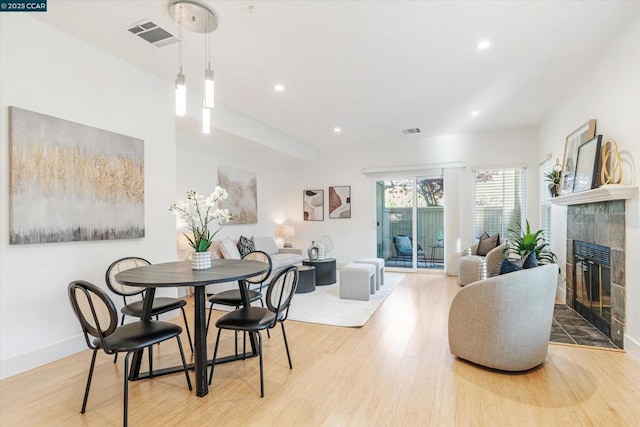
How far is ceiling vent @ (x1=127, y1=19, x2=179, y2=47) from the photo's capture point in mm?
2766

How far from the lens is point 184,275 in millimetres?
2266

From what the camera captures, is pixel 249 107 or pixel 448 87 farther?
pixel 249 107

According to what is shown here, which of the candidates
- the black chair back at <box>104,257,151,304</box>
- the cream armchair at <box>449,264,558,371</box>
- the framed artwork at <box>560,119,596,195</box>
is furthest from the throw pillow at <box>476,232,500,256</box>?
the black chair back at <box>104,257,151,304</box>

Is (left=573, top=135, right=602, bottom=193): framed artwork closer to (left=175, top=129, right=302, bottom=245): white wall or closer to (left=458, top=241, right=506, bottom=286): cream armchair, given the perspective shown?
(left=458, top=241, right=506, bottom=286): cream armchair

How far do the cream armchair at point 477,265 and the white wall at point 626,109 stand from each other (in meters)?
2.10

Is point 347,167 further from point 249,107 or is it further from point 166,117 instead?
point 166,117

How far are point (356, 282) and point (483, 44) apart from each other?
10.5 feet

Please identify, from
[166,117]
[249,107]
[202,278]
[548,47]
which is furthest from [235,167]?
[548,47]

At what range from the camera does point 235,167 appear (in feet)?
20.9

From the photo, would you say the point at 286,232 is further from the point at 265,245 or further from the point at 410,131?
the point at 410,131

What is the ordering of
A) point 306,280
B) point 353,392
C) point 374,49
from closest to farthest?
point 353,392 → point 374,49 → point 306,280

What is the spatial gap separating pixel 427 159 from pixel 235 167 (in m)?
3.95

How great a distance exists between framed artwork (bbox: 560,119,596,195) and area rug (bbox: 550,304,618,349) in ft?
4.88

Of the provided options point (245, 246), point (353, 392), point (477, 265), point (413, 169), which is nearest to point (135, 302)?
point (353, 392)
